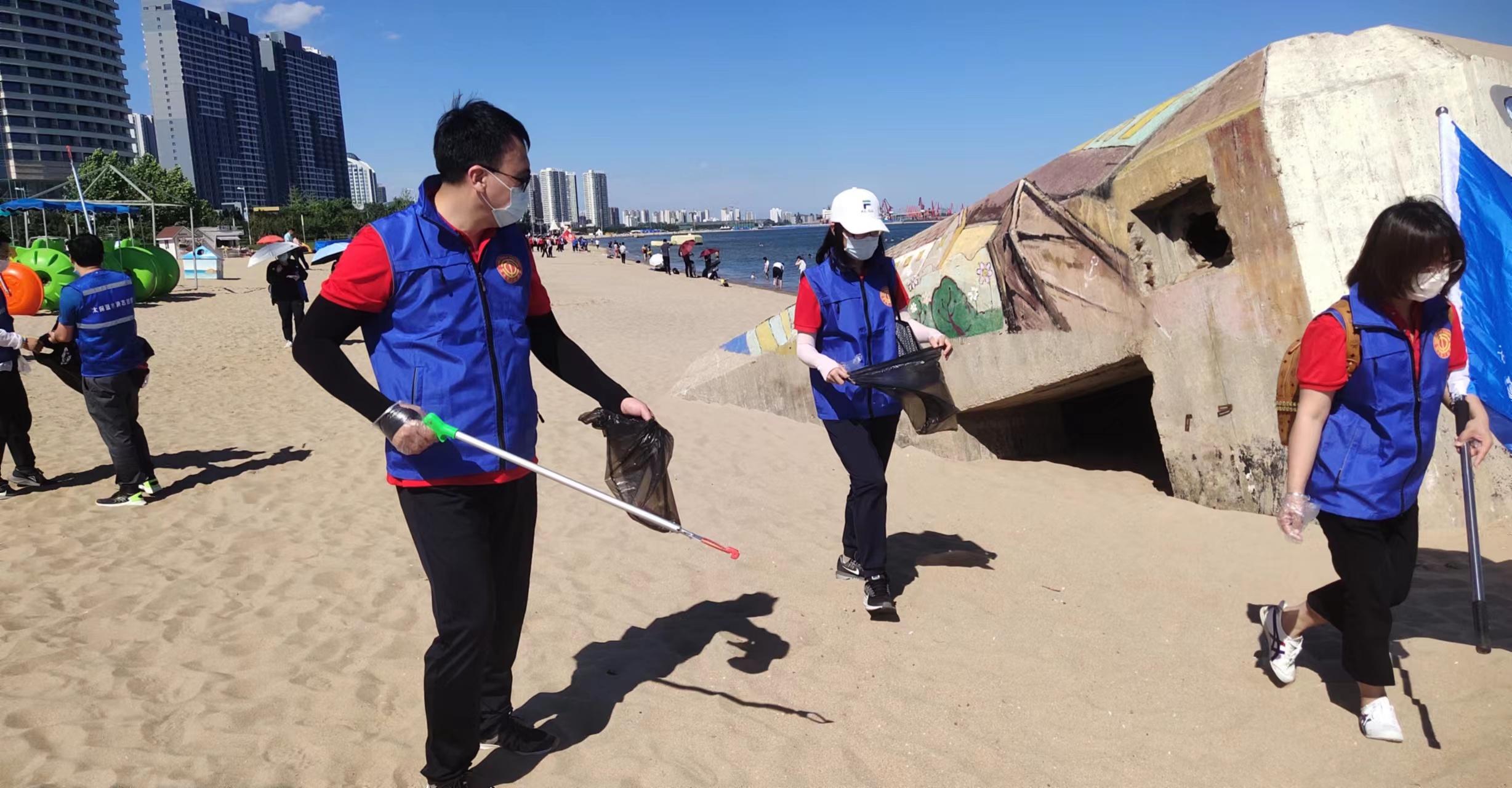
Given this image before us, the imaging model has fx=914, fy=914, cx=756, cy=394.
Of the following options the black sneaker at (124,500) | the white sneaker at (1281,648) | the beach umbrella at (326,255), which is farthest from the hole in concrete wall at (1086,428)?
the black sneaker at (124,500)

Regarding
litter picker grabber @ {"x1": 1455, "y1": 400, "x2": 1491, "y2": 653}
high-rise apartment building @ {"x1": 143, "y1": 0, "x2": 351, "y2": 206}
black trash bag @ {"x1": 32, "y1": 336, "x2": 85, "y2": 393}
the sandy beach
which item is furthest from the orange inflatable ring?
high-rise apartment building @ {"x1": 143, "y1": 0, "x2": 351, "y2": 206}

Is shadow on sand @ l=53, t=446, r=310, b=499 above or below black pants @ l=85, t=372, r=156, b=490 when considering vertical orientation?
below

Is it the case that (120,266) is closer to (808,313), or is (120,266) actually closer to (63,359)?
(63,359)

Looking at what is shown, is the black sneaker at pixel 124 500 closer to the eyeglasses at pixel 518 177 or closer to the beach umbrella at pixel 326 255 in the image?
the beach umbrella at pixel 326 255

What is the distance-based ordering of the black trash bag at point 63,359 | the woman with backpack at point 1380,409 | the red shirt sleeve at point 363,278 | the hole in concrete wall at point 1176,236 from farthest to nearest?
the black trash bag at point 63,359 < the hole in concrete wall at point 1176,236 < the woman with backpack at point 1380,409 < the red shirt sleeve at point 363,278

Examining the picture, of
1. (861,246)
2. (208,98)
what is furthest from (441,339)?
(208,98)

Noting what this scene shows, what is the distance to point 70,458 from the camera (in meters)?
7.56

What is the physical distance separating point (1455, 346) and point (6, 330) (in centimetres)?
828

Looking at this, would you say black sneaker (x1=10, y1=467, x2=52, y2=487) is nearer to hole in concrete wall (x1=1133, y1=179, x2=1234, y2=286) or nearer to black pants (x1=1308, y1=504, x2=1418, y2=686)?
hole in concrete wall (x1=1133, y1=179, x2=1234, y2=286)

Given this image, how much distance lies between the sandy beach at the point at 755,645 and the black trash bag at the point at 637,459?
0.79m

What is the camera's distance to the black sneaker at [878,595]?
Answer: 409cm

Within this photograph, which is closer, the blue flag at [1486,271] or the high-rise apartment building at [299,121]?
the blue flag at [1486,271]

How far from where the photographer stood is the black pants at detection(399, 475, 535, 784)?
258 centimetres

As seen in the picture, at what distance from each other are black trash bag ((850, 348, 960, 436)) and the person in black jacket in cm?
1184
